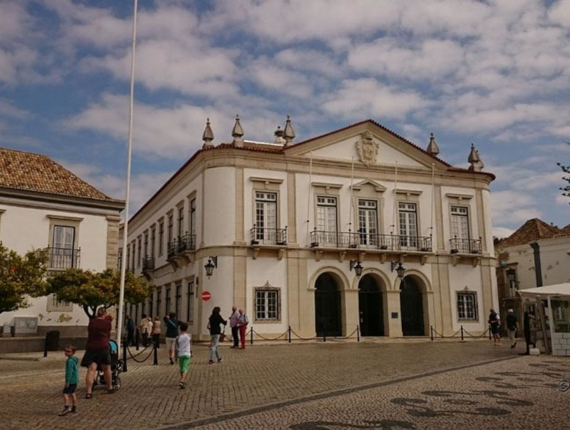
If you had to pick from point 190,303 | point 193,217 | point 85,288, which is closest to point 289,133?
point 193,217

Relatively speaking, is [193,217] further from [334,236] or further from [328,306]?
[328,306]

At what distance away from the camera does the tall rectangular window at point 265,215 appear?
27.7 meters

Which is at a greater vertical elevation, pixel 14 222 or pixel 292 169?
pixel 292 169

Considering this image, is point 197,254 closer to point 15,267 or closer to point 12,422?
point 15,267

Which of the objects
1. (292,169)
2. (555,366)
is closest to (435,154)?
(292,169)

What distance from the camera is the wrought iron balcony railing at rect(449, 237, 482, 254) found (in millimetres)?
31087

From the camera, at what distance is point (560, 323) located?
18.7m

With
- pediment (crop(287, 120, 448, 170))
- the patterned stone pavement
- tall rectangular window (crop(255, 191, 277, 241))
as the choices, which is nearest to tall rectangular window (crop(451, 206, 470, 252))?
pediment (crop(287, 120, 448, 170))

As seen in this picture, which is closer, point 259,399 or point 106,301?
point 259,399

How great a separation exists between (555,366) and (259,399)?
8.79m

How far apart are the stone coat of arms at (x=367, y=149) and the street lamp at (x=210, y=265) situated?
8.93 meters

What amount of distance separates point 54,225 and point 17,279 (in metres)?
7.22

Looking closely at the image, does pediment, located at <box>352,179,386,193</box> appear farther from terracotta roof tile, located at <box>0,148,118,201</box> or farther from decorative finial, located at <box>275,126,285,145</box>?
terracotta roof tile, located at <box>0,148,118,201</box>

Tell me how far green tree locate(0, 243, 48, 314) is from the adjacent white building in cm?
570
